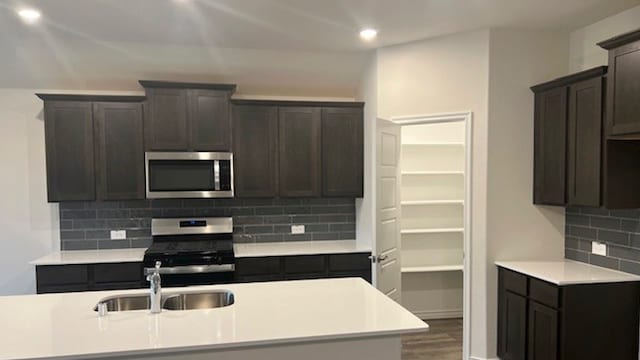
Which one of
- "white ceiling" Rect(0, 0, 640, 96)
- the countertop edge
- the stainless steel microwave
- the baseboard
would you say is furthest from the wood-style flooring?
"white ceiling" Rect(0, 0, 640, 96)

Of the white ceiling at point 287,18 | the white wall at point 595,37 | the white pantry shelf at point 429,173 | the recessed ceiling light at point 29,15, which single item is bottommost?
the white pantry shelf at point 429,173

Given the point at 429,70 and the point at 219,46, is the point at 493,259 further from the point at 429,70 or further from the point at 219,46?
the point at 219,46

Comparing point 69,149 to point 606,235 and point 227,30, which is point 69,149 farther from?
point 606,235

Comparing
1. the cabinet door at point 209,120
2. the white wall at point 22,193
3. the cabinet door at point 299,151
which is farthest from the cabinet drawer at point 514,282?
the white wall at point 22,193

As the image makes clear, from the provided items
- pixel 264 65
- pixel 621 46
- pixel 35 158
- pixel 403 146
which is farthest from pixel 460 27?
pixel 35 158

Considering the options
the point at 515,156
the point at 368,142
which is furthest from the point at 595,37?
the point at 368,142

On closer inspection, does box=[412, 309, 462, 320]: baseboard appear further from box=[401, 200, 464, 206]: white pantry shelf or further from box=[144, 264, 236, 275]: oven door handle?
box=[144, 264, 236, 275]: oven door handle

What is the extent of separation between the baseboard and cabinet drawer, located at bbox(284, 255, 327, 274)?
1.40m

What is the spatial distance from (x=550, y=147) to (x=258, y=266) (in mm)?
2719

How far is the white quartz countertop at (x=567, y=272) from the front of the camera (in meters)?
2.99

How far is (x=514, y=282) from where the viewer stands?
3404mm

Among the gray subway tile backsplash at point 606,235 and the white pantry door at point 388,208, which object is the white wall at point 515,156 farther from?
the white pantry door at point 388,208

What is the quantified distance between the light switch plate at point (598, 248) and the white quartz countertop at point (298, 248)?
6.20ft

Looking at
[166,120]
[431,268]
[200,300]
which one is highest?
[166,120]
